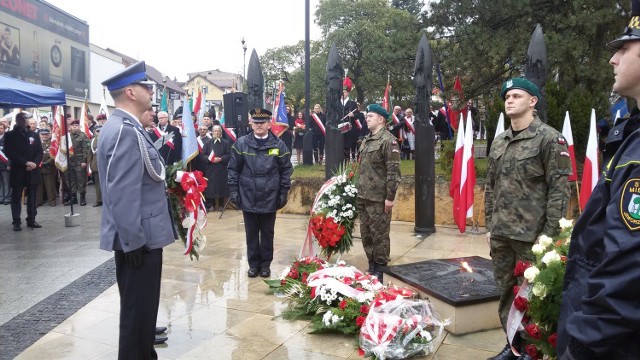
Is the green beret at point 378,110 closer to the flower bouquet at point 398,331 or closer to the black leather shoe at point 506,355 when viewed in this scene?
the flower bouquet at point 398,331

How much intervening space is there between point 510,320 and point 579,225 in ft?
4.20

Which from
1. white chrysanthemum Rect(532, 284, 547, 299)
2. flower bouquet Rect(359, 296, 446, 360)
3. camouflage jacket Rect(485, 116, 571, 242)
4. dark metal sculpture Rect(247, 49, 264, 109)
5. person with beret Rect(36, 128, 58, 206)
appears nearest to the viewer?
white chrysanthemum Rect(532, 284, 547, 299)

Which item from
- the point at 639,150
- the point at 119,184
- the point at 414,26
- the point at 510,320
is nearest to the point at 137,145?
the point at 119,184

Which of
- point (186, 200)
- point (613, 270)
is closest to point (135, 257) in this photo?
point (186, 200)

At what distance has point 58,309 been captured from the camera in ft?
17.0

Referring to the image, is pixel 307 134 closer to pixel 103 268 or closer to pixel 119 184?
pixel 103 268

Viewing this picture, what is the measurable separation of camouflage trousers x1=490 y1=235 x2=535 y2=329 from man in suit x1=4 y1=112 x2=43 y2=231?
9209 millimetres

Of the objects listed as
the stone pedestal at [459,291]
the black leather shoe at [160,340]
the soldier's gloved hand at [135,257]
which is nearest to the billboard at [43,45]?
the black leather shoe at [160,340]

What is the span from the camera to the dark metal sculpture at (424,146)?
8.63 metres

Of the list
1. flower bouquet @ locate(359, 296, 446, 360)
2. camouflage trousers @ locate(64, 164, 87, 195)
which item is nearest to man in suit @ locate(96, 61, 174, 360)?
flower bouquet @ locate(359, 296, 446, 360)

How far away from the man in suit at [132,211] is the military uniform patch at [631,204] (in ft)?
8.52

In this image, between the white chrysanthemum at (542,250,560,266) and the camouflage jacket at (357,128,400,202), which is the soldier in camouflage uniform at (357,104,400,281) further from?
the white chrysanthemum at (542,250,560,266)

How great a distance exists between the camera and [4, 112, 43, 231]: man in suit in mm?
9945

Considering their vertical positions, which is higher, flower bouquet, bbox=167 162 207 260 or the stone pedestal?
flower bouquet, bbox=167 162 207 260
